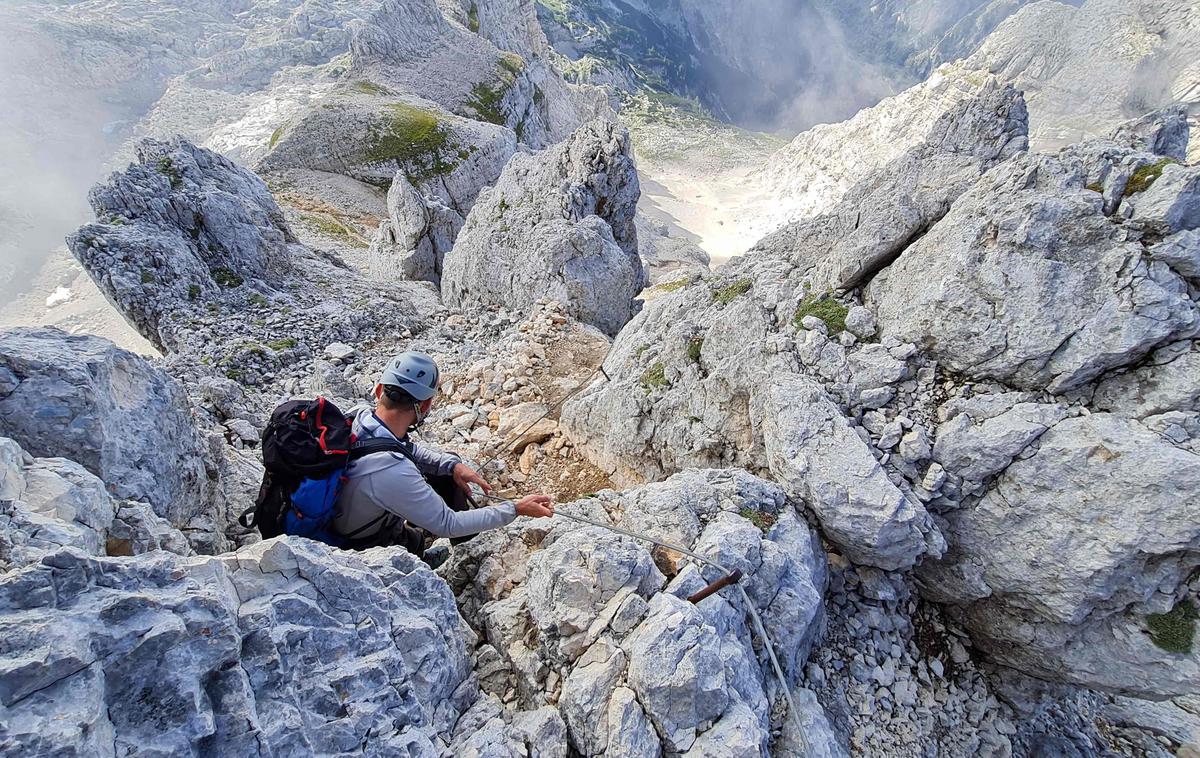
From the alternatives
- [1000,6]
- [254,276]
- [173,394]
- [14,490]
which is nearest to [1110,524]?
[14,490]

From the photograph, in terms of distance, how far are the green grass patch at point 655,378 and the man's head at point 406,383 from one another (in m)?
5.26

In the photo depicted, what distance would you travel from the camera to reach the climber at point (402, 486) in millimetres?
5145

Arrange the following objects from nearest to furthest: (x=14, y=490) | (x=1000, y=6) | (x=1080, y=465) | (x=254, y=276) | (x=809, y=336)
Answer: (x=14, y=490), (x=1080, y=465), (x=809, y=336), (x=254, y=276), (x=1000, y=6)

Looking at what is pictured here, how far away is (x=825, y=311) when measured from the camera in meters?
8.34

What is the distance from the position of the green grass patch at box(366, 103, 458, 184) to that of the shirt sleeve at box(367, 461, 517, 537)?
48.6 metres

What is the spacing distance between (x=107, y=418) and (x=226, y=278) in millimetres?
17865

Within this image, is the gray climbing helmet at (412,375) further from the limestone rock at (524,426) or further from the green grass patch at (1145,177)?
the green grass patch at (1145,177)

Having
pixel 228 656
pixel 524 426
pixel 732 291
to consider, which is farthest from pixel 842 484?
pixel 524 426

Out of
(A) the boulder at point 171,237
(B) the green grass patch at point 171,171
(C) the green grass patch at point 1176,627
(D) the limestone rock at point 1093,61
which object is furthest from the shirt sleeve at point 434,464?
(D) the limestone rock at point 1093,61

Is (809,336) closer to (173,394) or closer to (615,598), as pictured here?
(615,598)

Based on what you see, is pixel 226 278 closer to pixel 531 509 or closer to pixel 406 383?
pixel 406 383

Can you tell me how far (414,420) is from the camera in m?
5.88

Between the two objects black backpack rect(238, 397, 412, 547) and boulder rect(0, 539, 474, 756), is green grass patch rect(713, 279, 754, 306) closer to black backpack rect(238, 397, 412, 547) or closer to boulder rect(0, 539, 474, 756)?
black backpack rect(238, 397, 412, 547)

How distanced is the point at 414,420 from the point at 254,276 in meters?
19.5
